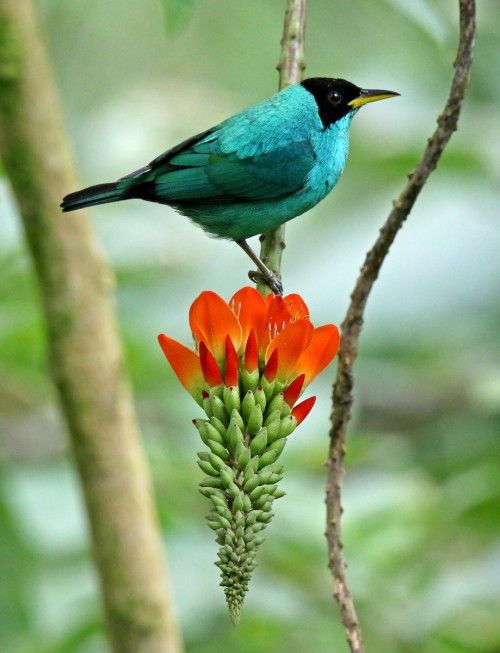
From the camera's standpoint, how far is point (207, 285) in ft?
14.5

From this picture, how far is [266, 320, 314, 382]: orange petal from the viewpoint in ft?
4.89

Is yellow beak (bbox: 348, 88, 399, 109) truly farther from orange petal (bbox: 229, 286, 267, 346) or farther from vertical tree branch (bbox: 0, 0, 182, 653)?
orange petal (bbox: 229, 286, 267, 346)

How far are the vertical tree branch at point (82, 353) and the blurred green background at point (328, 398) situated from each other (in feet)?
0.39

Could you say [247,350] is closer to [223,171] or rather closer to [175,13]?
[175,13]

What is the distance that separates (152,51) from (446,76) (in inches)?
160

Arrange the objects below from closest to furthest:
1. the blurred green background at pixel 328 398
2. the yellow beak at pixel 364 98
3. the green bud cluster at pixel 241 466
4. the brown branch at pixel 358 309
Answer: the green bud cluster at pixel 241 466 → the brown branch at pixel 358 309 → the yellow beak at pixel 364 98 → the blurred green background at pixel 328 398

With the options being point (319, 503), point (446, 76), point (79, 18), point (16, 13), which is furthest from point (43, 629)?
point (446, 76)

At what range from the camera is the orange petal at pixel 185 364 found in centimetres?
148

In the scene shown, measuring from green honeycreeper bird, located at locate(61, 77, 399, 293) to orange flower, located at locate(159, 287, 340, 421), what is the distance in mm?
747

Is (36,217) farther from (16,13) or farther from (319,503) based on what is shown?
(319,503)

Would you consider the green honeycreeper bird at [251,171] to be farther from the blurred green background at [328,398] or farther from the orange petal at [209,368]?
the orange petal at [209,368]

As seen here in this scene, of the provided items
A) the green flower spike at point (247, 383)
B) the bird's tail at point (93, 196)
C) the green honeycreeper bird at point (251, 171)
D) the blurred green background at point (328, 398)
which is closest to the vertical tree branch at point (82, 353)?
the blurred green background at point (328, 398)

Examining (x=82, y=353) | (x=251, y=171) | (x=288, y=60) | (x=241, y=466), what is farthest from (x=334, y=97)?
(x=241, y=466)

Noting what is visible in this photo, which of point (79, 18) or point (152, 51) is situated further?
point (152, 51)
